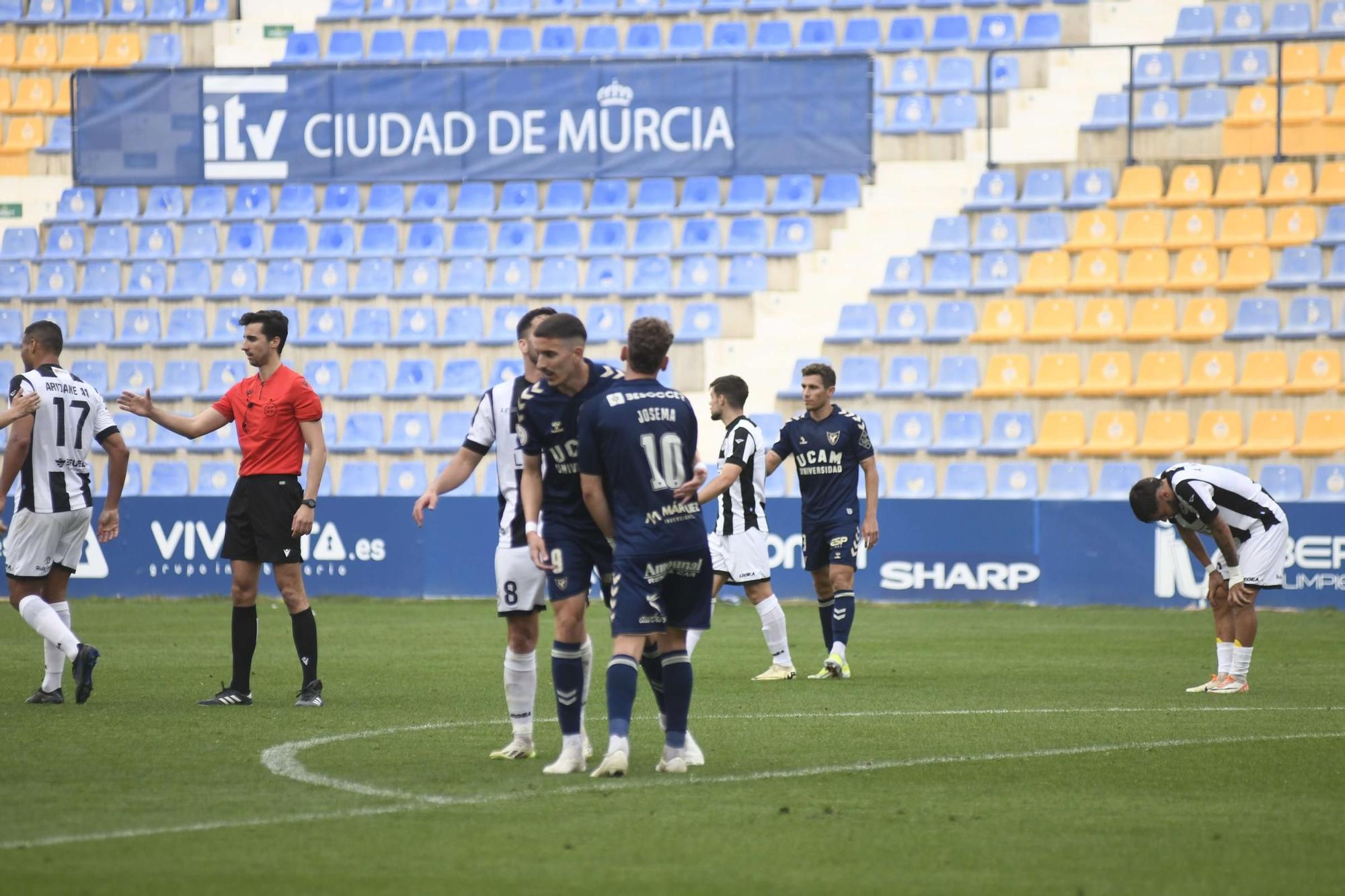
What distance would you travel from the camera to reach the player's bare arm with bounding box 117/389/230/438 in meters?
9.79

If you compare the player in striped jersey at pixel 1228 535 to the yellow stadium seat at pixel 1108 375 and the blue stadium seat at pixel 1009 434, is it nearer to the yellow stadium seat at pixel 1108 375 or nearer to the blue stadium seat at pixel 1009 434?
the blue stadium seat at pixel 1009 434

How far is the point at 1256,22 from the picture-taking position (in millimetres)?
23312

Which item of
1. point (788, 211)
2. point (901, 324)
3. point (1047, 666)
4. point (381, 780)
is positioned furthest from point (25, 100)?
point (381, 780)

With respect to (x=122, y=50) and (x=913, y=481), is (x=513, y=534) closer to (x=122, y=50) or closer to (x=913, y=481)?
(x=913, y=481)

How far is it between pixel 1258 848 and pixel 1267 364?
15344 mm

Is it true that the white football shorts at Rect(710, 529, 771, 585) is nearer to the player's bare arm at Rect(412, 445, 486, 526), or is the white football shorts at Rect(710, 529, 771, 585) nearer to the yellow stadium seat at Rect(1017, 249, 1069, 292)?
the player's bare arm at Rect(412, 445, 486, 526)

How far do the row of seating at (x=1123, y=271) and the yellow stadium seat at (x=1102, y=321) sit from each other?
26cm

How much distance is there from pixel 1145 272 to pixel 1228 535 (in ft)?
35.1

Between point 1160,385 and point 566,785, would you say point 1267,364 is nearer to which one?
point 1160,385

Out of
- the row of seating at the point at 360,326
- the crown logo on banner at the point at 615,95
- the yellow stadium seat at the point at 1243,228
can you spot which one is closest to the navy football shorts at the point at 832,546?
the row of seating at the point at 360,326

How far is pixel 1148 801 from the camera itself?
700 centimetres

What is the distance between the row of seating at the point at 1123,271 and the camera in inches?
830

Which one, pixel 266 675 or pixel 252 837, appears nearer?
pixel 252 837

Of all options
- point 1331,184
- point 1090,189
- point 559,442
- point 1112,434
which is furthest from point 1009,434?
point 559,442
